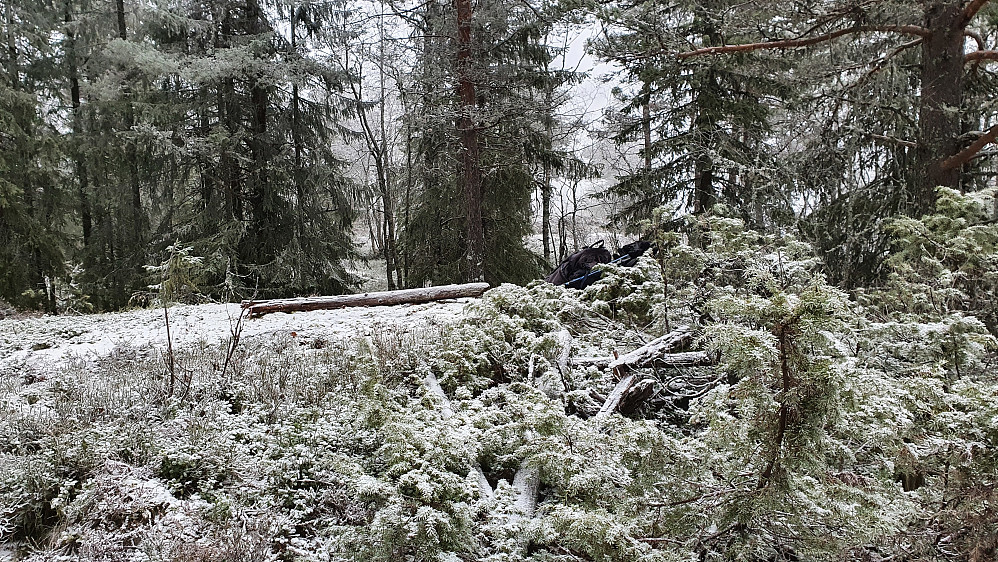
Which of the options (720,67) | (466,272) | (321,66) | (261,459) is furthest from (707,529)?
(321,66)

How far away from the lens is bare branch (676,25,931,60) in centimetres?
620

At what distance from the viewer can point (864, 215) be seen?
7441 mm

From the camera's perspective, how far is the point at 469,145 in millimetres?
9945

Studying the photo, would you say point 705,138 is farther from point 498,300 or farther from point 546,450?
point 546,450

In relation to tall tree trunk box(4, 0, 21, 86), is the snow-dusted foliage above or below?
below

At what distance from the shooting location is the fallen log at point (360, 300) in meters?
6.79

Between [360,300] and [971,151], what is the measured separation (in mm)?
7362

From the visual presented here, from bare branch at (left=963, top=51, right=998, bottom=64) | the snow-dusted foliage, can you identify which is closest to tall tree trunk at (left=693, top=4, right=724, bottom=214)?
bare branch at (left=963, top=51, right=998, bottom=64)

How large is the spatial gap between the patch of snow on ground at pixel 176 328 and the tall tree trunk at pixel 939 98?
586 centimetres

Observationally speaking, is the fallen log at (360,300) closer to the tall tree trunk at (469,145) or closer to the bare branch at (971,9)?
the tall tree trunk at (469,145)

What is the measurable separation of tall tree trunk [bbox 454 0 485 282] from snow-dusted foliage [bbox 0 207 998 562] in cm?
601

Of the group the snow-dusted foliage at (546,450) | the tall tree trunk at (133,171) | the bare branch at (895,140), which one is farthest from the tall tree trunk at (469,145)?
the tall tree trunk at (133,171)

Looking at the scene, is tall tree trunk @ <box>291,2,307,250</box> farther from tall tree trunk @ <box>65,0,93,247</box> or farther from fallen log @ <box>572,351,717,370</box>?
fallen log @ <box>572,351,717,370</box>

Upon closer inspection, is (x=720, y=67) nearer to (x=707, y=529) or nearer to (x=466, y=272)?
(x=466, y=272)
